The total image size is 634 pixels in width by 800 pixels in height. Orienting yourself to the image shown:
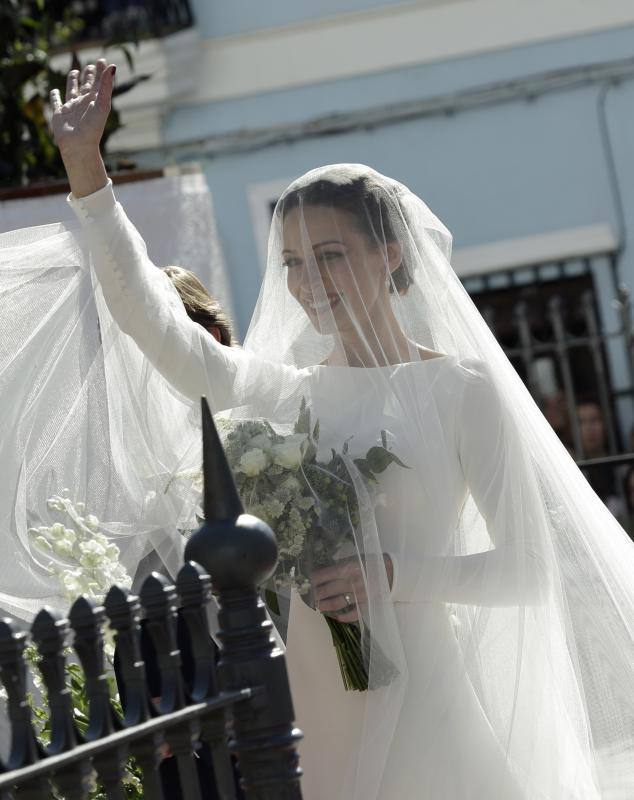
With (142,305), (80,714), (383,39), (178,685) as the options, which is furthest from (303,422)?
(383,39)

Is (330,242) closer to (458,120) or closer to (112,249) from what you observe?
(112,249)

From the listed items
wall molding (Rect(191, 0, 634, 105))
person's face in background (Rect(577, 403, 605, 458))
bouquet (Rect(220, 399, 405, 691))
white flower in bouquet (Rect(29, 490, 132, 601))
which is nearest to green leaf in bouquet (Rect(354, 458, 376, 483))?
bouquet (Rect(220, 399, 405, 691))

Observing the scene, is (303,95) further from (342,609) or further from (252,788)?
(252,788)

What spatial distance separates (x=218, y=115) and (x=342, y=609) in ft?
23.7

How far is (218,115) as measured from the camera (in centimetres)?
909

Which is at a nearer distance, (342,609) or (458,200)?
(342,609)

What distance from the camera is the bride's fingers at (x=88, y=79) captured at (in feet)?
7.64

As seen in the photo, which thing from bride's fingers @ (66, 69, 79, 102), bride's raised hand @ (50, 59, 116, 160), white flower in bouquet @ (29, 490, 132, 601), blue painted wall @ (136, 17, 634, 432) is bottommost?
white flower in bouquet @ (29, 490, 132, 601)

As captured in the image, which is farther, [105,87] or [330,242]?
[330,242]

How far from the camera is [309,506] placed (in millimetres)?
2260

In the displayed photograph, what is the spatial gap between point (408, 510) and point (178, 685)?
3.21 feet

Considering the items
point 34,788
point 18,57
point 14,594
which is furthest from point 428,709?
Result: point 18,57

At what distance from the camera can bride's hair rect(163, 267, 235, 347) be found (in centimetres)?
302

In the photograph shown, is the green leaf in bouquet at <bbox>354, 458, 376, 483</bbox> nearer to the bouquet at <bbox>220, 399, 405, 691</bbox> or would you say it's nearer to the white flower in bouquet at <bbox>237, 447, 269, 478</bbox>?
the bouquet at <bbox>220, 399, 405, 691</bbox>
